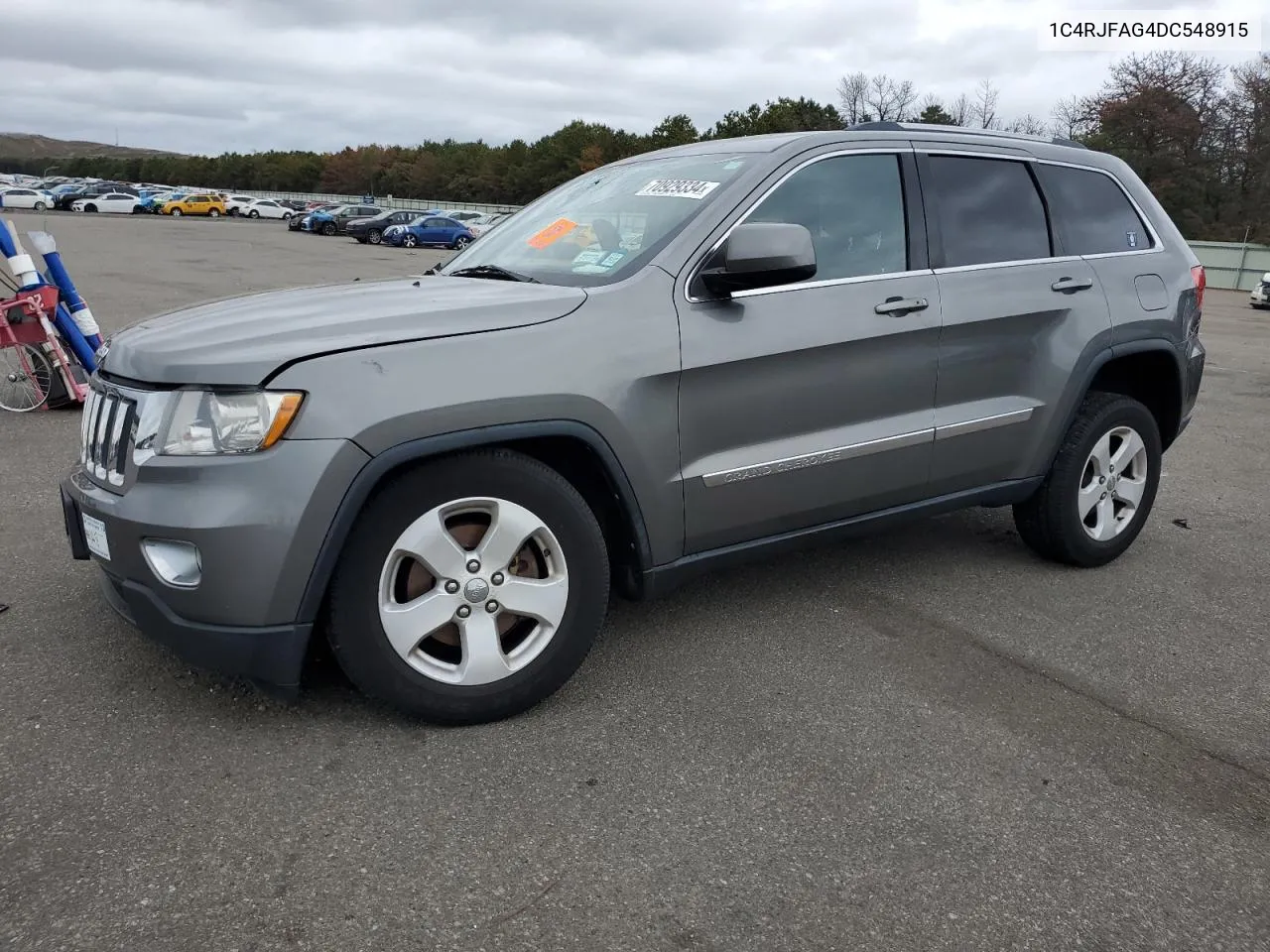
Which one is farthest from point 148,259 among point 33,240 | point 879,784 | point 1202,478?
point 879,784

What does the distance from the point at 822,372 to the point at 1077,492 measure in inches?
65.5

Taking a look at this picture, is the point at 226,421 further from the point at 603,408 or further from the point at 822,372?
the point at 822,372

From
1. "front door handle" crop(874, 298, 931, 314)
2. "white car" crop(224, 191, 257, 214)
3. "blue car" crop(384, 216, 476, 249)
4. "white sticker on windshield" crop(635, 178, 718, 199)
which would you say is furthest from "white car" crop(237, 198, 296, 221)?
"front door handle" crop(874, 298, 931, 314)

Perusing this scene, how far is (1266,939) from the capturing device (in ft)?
7.63

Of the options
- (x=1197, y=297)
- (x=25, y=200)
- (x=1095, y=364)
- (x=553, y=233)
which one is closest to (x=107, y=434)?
(x=553, y=233)

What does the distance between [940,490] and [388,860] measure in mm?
2560

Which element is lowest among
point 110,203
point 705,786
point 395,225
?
point 705,786

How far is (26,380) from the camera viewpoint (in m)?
7.47

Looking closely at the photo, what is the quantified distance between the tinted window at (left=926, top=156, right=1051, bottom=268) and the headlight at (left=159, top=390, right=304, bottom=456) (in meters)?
2.57

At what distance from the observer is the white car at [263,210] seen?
6688cm

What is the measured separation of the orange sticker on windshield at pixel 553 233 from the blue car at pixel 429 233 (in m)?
35.7

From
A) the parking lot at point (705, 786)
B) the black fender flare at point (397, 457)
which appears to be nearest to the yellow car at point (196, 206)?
the parking lot at point (705, 786)

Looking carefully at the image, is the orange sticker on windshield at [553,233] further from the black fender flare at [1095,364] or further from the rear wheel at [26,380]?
the rear wheel at [26,380]

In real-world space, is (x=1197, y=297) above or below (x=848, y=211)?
below
